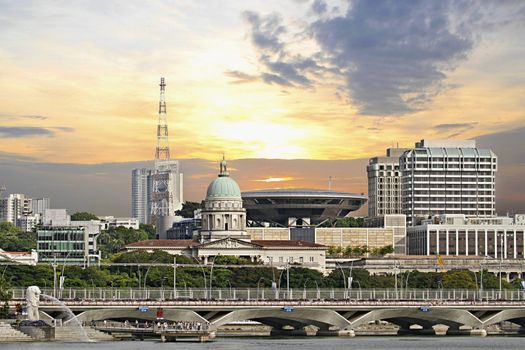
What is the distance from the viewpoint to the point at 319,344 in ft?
520

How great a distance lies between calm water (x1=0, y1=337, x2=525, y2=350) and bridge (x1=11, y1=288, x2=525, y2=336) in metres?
2.75

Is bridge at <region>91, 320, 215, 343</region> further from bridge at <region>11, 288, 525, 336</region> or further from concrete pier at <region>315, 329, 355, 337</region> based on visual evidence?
concrete pier at <region>315, 329, 355, 337</region>

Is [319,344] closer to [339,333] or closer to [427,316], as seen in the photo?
[339,333]

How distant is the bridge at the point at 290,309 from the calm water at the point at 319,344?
275 centimetres

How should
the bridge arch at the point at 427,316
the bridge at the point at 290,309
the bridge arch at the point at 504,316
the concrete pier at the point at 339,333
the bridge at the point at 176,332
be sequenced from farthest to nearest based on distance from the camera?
the bridge arch at the point at 504,316 < the concrete pier at the point at 339,333 < the bridge arch at the point at 427,316 < the bridge at the point at 290,309 < the bridge at the point at 176,332

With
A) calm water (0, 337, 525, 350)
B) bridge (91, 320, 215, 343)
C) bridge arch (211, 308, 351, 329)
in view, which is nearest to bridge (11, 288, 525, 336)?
bridge arch (211, 308, 351, 329)

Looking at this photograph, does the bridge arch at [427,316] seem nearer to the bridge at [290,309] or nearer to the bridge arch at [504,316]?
the bridge at [290,309]

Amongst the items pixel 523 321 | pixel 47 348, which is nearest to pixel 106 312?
pixel 47 348

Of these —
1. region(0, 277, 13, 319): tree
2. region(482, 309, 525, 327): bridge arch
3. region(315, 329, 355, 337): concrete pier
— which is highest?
region(0, 277, 13, 319): tree

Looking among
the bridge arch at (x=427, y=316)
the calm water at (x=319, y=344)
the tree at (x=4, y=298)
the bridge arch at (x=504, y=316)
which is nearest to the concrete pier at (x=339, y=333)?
the bridge arch at (x=427, y=316)

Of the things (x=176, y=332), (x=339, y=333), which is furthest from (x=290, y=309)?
(x=176, y=332)

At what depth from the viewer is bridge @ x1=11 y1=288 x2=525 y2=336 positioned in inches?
6442

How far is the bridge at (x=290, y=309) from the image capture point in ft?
537

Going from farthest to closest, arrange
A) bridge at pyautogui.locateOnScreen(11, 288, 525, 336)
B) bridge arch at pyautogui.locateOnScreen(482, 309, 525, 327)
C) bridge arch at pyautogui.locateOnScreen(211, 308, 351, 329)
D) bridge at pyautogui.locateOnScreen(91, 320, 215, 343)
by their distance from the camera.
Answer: bridge arch at pyautogui.locateOnScreen(482, 309, 525, 327), bridge arch at pyautogui.locateOnScreen(211, 308, 351, 329), bridge at pyautogui.locateOnScreen(11, 288, 525, 336), bridge at pyautogui.locateOnScreen(91, 320, 215, 343)
